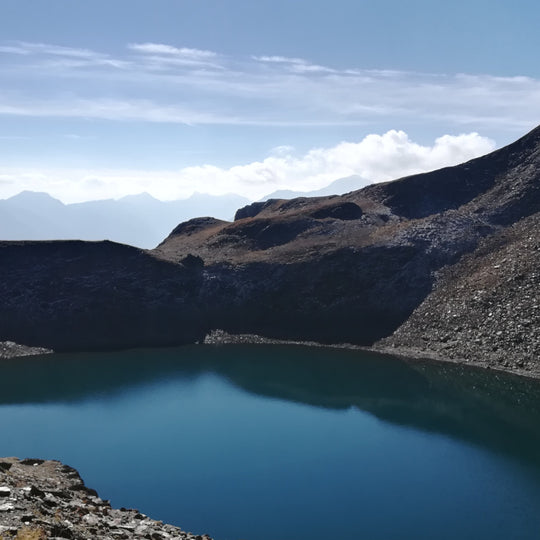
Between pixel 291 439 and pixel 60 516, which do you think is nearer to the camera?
pixel 60 516

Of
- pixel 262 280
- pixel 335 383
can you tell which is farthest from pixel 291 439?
pixel 262 280

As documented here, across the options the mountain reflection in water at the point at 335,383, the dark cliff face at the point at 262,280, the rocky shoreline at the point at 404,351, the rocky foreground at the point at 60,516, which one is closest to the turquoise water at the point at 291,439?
the mountain reflection in water at the point at 335,383

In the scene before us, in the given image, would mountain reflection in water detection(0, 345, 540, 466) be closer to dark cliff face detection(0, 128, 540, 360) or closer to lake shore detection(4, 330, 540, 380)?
lake shore detection(4, 330, 540, 380)

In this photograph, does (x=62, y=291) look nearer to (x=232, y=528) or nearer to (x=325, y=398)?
(x=325, y=398)

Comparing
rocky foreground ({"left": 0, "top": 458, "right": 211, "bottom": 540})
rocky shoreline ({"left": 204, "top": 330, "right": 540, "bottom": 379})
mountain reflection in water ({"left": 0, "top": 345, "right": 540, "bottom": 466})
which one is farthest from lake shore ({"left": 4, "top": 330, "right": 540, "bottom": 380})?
rocky foreground ({"left": 0, "top": 458, "right": 211, "bottom": 540})

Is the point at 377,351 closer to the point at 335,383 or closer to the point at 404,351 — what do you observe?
the point at 404,351

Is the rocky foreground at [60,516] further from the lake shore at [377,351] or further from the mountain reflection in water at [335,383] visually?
the lake shore at [377,351]
